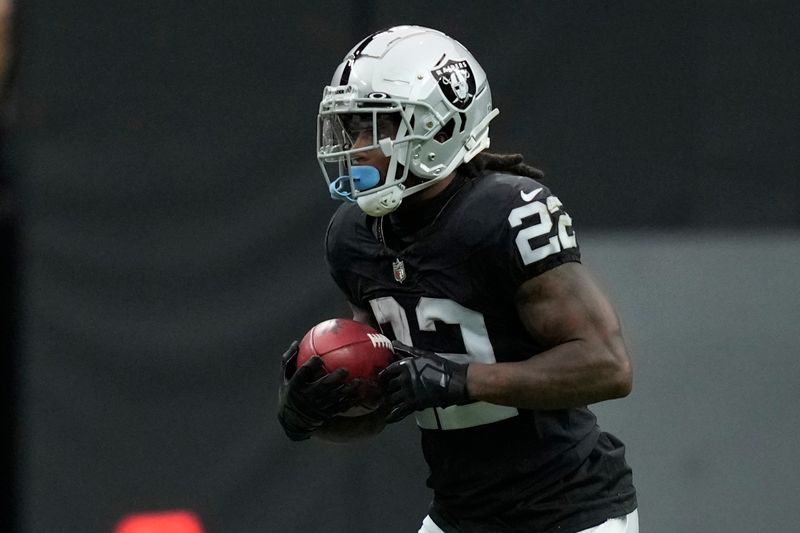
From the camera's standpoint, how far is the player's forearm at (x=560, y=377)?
9.02ft

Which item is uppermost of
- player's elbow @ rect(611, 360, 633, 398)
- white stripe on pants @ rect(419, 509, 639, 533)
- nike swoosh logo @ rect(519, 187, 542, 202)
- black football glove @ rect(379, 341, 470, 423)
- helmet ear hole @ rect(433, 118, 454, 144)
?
helmet ear hole @ rect(433, 118, 454, 144)

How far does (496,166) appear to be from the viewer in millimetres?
3146

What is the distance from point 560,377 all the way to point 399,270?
471 mm

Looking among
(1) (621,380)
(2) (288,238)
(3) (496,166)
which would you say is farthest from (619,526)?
(2) (288,238)

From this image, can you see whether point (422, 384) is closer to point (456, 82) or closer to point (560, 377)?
point (560, 377)

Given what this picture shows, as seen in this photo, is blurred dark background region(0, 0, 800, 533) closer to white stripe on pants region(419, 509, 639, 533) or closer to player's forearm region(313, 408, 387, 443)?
Result: player's forearm region(313, 408, 387, 443)

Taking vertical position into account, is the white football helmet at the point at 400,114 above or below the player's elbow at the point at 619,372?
above

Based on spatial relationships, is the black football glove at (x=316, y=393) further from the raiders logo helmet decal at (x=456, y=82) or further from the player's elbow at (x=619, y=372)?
the raiders logo helmet decal at (x=456, y=82)

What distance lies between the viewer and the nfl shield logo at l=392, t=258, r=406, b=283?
3.01 metres

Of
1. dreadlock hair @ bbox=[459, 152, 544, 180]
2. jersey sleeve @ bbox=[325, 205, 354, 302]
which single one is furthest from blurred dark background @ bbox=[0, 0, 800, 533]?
dreadlock hair @ bbox=[459, 152, 544, 180]

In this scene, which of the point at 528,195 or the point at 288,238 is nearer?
the point at 528,195

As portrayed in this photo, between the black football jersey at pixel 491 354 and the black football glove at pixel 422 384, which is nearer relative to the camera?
the black football glove at pixel 422 384

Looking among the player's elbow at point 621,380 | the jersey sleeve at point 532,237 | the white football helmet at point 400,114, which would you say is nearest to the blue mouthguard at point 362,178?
the white football helmet at point 400,114

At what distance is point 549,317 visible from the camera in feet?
9.14
